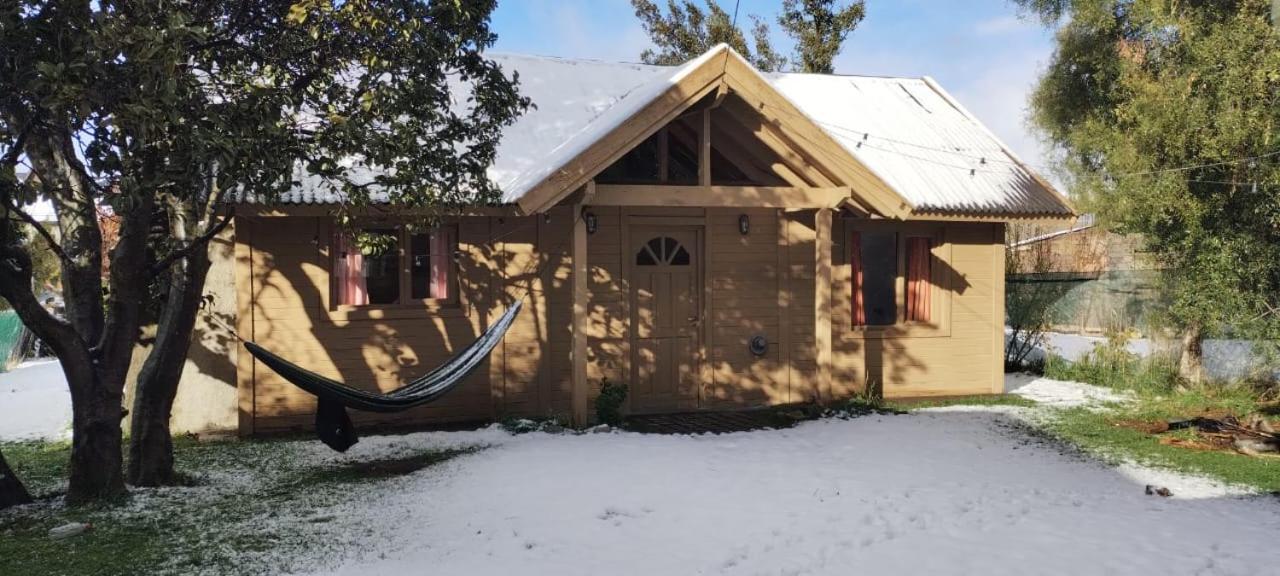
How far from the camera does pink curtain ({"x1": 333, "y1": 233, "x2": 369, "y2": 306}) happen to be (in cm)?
890

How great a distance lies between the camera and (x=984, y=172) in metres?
11.2

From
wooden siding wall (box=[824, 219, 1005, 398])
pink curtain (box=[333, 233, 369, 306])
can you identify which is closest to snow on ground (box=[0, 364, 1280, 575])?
pink curtain (box=[333, 233, 369, 306])

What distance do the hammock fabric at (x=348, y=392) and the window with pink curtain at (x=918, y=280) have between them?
6.00 metres

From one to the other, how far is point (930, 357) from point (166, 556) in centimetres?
911

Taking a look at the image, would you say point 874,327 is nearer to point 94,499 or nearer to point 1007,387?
point 1007,387

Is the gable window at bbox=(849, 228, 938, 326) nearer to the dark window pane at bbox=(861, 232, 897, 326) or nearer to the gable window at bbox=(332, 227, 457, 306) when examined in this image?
the dark window pane at bbox=(861, 232, 897, 326)

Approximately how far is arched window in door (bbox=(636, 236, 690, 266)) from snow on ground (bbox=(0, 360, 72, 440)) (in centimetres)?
699

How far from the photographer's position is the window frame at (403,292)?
8.80 m

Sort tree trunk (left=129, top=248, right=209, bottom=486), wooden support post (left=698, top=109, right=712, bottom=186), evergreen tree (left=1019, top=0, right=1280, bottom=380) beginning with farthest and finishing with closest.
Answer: evergreen tree (left=1019, top=0, right=1280, bottom=380)
wooden support post (left=698, top=109, right=712, bottom=186)
tree trunk (left=129, top=248, right=209, bottom=486)

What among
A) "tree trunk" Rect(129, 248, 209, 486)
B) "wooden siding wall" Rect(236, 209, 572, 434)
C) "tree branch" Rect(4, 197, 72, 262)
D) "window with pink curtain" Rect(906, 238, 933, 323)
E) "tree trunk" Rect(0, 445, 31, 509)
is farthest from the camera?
"window with pink curtain" Rect(906, 238, 933, 323)

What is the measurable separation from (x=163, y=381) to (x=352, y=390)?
1.41 metres

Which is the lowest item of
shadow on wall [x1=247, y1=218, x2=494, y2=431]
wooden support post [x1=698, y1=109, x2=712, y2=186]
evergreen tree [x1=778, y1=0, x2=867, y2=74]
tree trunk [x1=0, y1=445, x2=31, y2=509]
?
tree trunk [x1=0, y1=445, x2=31, y2=509]

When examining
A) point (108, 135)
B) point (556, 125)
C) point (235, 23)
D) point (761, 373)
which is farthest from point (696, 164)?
point (108, 135)

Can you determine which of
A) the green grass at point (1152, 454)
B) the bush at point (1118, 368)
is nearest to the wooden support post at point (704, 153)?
the green grass at point (1152, 454)
